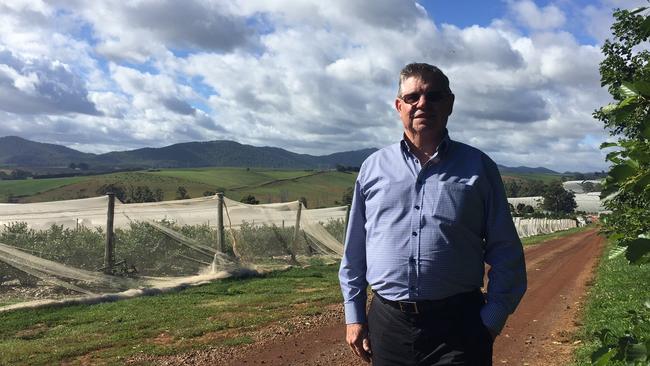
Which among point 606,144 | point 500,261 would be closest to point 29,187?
point 500,261

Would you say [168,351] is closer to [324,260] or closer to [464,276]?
[464,276]

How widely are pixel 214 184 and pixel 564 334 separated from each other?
89.0 m

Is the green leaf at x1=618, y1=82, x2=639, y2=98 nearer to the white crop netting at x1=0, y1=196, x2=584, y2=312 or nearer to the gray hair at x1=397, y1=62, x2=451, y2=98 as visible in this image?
the gray hair at x1=397, y1=62, x2=451, y2=98

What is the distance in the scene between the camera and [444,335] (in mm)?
2342

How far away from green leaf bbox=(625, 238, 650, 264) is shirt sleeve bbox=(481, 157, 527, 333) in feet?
2.28

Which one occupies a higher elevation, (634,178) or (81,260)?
(634,178)

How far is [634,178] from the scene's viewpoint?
162cm

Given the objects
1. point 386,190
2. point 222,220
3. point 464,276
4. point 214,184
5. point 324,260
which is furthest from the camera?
point 214,184

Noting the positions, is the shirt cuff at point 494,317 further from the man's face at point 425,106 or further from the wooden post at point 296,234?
the wooden post at point 296,234

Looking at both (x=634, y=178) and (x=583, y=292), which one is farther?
(x=583, y=292)

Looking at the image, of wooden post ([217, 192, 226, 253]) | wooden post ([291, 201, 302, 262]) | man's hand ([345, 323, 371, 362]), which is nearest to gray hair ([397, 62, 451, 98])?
man's hand ([345, 323, 371, 362])

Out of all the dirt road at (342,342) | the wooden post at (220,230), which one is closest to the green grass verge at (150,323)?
the dirt road at (342,342)

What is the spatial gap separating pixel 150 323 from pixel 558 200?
90012mm

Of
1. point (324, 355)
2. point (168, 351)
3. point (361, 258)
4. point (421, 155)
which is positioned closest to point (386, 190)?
point (421, 155)
